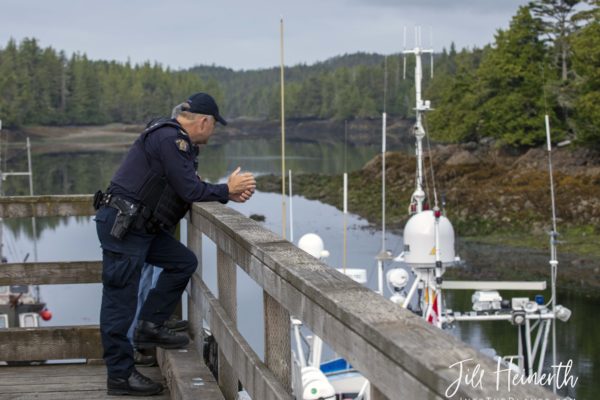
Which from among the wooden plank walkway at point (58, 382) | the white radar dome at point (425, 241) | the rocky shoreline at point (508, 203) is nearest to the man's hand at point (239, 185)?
the wooden plank walkway at point (58, 382)

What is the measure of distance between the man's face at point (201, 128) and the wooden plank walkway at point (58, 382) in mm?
1398

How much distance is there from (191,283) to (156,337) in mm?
449

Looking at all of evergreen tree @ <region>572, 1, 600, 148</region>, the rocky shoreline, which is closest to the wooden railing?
the rocky shoreline

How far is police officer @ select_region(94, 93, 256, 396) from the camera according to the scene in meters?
5.26

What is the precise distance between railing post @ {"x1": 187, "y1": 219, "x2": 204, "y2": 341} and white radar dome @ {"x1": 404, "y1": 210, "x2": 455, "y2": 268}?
1279 centimetres

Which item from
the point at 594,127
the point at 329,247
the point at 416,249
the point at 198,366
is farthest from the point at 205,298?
the point at 594,127

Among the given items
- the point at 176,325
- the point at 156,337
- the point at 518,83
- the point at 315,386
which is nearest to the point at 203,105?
the point at 156,337

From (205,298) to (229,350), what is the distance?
96 centimetres

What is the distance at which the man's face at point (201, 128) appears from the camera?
5406 millimetres

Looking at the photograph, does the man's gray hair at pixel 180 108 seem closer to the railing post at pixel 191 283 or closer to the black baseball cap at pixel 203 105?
the black baseball cap at pixel 203 105

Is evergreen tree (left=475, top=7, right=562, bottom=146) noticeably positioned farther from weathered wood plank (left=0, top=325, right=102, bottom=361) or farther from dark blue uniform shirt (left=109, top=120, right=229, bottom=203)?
dark blue uniform shirt (left=109, top=120, right=229, bottom=203)

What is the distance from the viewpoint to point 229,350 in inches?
183

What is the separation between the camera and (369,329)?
2.71 metres

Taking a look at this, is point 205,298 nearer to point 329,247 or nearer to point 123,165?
point 123,165
